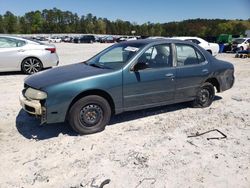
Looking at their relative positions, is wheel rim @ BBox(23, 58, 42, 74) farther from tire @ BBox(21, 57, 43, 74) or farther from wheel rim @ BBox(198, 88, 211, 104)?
wheel rim @ BBox(198, 88, 211, 104)

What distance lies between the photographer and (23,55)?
10.3 metres

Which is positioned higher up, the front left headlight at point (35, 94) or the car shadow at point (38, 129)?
the front left headlight at point (35, 94)

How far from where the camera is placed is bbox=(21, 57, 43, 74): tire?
1037 cm

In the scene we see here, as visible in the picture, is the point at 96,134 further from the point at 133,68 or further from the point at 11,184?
the point at 11,184

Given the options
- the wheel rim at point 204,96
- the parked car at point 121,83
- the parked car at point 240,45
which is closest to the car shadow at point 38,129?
the parked car at point 121,83

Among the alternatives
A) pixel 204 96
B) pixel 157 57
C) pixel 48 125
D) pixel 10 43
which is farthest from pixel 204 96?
pixel 10 43

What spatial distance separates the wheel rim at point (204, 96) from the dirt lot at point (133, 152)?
309mm

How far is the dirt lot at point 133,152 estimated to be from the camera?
3.60 m

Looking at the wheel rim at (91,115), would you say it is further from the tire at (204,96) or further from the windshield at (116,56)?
the tire at (204,96)

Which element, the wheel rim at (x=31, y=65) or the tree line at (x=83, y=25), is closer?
the wheel rim at (x=31, y=65)

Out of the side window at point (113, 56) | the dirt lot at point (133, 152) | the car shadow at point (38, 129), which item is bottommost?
the dirt lot at point (133, 152)

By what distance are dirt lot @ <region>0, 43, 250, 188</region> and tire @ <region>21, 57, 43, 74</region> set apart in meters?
4.42

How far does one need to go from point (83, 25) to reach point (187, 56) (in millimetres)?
120573

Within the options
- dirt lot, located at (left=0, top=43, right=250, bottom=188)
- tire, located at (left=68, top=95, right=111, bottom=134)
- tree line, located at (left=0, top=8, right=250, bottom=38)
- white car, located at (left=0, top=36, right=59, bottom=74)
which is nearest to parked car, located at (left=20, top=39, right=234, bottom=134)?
tire, located at (left=68, top=95, right=111, bottom=134)
